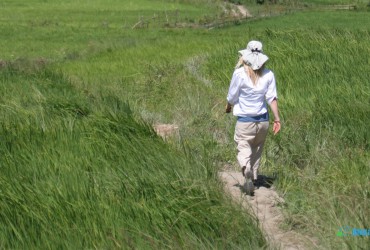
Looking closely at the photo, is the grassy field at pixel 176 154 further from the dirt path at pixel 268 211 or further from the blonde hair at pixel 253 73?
the blonde hair at pixel 253 73

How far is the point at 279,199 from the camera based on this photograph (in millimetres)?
5953

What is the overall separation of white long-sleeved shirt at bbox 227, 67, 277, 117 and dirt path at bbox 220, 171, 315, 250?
63 cm

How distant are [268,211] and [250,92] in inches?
47.5

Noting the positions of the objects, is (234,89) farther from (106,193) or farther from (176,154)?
(106,193)

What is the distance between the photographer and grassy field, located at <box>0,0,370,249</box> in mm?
4773

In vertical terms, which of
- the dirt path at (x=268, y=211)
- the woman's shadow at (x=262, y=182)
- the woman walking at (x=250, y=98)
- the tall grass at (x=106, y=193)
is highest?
the woman walking at (x=250, y=98)

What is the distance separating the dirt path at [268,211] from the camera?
4.95 meters

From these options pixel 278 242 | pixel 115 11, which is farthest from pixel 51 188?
pixel 115 11

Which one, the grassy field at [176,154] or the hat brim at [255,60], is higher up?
the hat brim at [255,60]

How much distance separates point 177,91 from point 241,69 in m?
5.65

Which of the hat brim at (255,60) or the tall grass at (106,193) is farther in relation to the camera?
the hat brim at (255,60)

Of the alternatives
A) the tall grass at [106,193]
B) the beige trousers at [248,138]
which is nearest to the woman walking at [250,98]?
the beige trousers at [248,138]

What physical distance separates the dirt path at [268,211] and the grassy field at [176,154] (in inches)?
3.6

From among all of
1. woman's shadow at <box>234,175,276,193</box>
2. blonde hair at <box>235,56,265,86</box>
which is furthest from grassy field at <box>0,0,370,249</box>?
blonde hair at <box>235,56,265,86</box>
